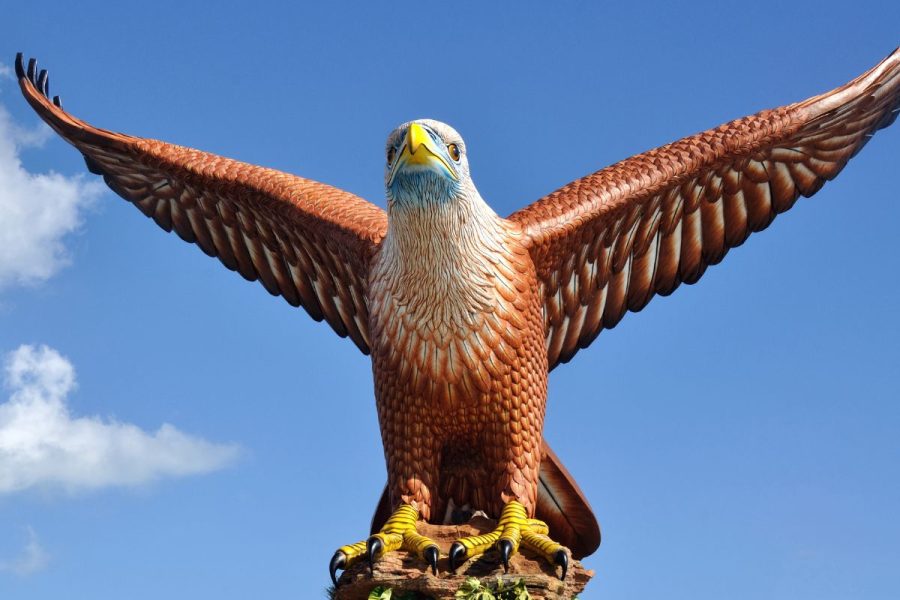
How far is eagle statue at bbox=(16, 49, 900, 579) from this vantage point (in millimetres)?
6875

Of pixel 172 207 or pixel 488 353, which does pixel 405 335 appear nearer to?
pixel 488 353

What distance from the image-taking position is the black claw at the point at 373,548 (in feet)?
21.4

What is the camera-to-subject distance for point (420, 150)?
659 centimetres

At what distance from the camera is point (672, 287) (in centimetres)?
859

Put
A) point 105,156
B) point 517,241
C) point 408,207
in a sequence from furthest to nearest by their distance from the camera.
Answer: point 105,156
point 517,241
point 408,207

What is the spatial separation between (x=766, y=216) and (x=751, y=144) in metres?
0.67

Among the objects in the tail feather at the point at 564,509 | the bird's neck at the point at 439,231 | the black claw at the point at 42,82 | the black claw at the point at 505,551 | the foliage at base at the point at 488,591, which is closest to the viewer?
the foliage at base at the point at 488,591

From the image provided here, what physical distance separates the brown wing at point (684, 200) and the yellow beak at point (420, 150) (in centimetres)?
117

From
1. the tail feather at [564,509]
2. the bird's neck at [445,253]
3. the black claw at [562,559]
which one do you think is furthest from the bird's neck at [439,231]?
the black claw at [562,559]

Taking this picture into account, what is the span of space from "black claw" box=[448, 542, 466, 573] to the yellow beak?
2062mm

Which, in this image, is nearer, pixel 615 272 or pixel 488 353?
pixel 488 353

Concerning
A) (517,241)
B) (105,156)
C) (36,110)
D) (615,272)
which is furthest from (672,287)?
(36,110)

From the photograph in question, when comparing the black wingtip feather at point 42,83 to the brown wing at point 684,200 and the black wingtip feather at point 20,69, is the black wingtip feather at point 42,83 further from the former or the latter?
the brown wing at point 684,200


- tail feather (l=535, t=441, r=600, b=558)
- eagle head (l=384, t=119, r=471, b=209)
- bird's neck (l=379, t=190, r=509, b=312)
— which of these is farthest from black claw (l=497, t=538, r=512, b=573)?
eagle head (l=384, t=119, r=471, b=209)
